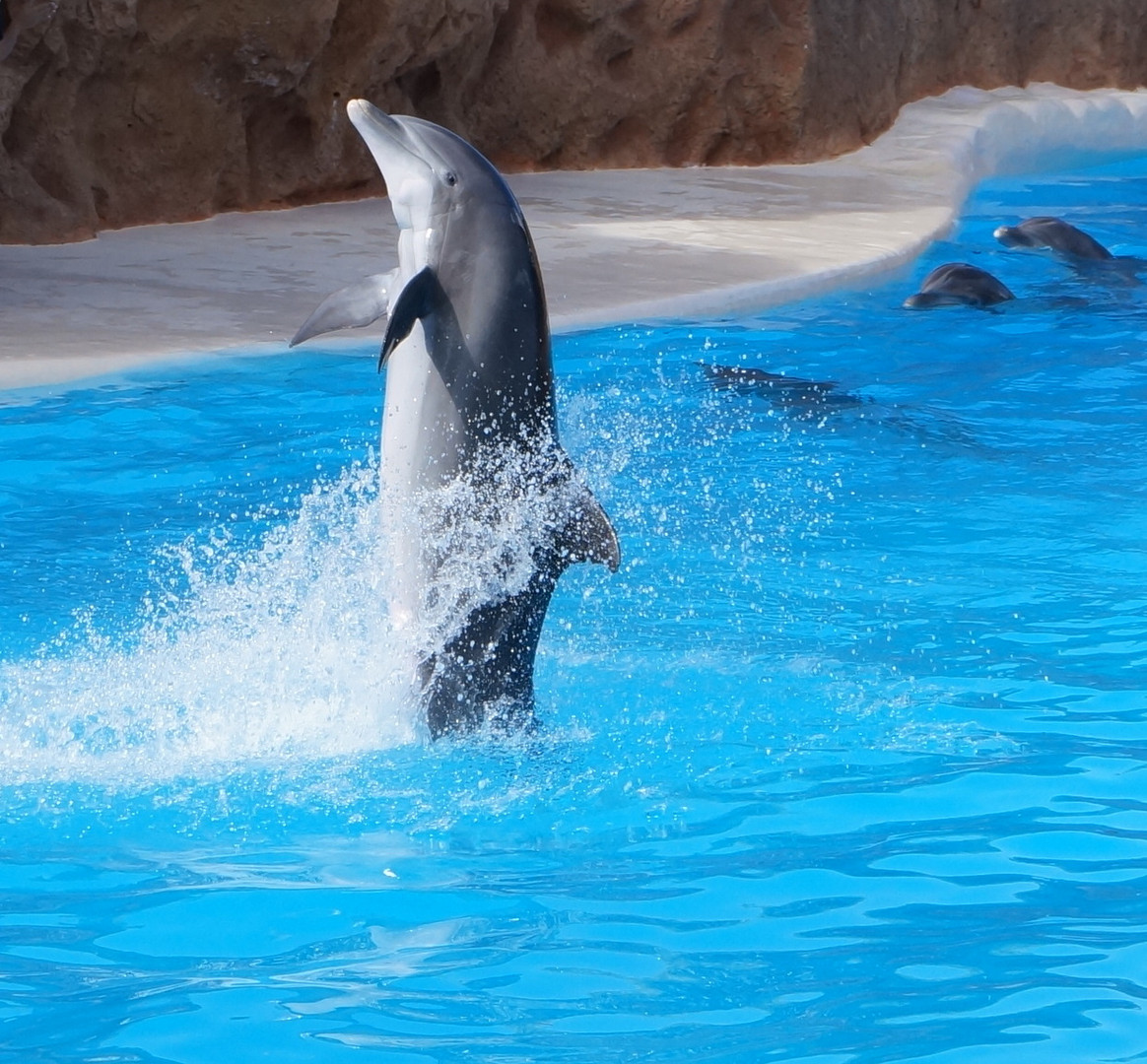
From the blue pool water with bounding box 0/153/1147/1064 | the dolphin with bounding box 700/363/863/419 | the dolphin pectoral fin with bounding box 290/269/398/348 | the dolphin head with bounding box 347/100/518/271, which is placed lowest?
the blue pool water with bounding box 0/153/1147/1064

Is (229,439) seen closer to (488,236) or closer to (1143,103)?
(488,236)

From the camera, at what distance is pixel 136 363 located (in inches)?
257

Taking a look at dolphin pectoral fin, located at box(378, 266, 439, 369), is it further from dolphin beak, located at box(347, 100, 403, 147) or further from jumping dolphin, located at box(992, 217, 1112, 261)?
jumping dolphin, located at box(992, 217, 1112, 261)

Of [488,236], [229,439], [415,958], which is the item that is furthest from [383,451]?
[229,439]

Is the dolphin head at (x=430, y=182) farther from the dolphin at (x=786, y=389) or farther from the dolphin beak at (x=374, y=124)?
the dolphin at (x=786, y=389)

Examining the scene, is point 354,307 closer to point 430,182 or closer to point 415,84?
point 430,182

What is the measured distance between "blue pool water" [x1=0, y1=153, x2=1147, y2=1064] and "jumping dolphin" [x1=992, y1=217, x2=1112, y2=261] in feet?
9.26

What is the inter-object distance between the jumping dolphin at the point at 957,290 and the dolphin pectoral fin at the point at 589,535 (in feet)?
16.8

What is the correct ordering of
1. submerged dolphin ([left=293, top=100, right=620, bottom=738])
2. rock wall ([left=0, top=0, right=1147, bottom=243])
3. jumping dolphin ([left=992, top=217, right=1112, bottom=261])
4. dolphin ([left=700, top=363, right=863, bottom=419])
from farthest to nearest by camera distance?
1. jumping dolphin ([left=992, top=217, right=1112, bottom=261])
2. rock wall ([left=0, top=0, right=1147, bottom=243])
3. dolphin ([left=700, top=363, right=863, bottom=419])
4. submerged dolphin ([left=293, top=100, right=620, bottom=738])

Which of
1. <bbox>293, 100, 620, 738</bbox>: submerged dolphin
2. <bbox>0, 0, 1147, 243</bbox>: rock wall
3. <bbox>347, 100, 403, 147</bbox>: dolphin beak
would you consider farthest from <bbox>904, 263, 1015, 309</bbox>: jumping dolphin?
<bbox>293, 100, 620, 738</bbox>: submerged dolphin

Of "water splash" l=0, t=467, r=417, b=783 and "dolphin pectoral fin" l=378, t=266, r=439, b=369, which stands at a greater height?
"dolphin pectoral fin" l=378, t=266, r=439, b=369

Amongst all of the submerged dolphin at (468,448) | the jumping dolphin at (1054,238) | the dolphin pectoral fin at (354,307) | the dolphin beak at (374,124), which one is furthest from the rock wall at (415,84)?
the submerged dolphin at (468,448)

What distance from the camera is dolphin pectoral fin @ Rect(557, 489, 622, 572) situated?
3.51 m

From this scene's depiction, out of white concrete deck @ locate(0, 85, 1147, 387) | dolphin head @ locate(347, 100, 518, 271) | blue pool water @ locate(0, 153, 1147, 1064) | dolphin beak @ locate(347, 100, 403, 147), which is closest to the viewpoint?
blue pool water @ locate(0, 153, 1147, 1064)
